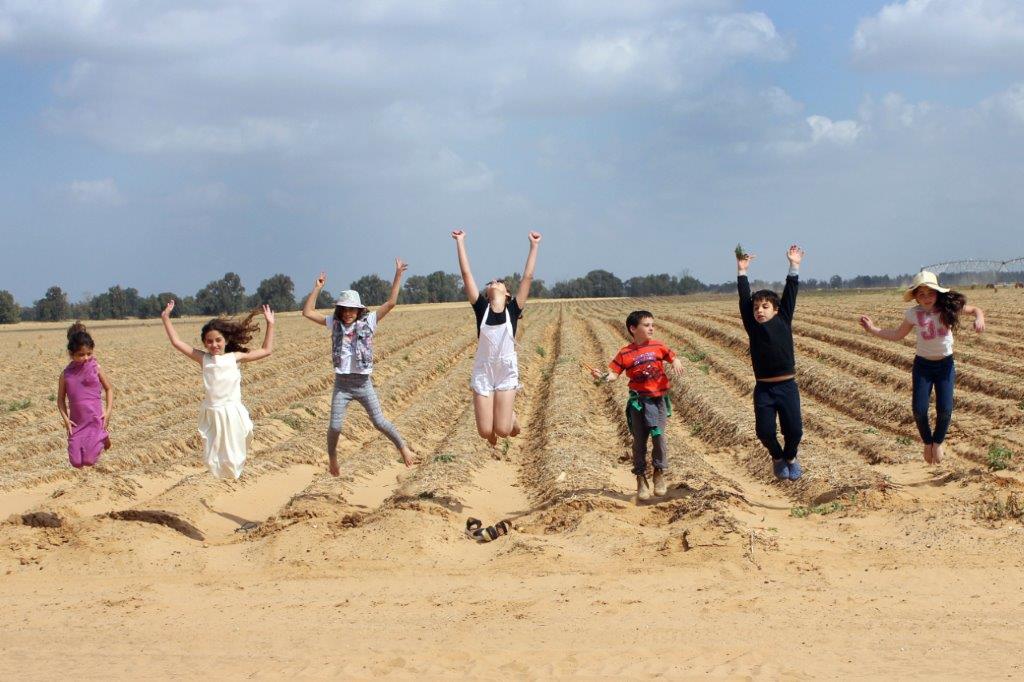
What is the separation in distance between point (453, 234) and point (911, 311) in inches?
162

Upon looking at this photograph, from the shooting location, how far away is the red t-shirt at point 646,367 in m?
8.43

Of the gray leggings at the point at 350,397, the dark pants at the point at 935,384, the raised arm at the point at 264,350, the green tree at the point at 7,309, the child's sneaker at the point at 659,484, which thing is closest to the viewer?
the raised arm at the point at 264,350

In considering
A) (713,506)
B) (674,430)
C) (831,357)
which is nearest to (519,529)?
(713,506)

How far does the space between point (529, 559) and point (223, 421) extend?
2.98 m

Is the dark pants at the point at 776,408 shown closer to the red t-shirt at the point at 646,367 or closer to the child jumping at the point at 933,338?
the red t-shirt at the point at 646,367

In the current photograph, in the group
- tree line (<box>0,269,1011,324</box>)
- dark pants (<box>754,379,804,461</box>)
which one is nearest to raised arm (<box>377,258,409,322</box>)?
dark pants (<box>754,379,804,461</box>)

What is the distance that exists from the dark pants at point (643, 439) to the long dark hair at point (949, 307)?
2492mm

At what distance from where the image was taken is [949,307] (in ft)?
27.8

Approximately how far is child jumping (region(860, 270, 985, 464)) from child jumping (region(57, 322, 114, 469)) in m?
6.77

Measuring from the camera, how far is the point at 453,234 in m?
8.94

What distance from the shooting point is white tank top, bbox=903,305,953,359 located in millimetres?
8516

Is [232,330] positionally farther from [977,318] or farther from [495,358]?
[977,318]

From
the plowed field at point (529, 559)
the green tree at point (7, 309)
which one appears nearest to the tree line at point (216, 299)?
the green tree at point (7, 309)

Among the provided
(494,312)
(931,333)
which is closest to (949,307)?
(931,333)
